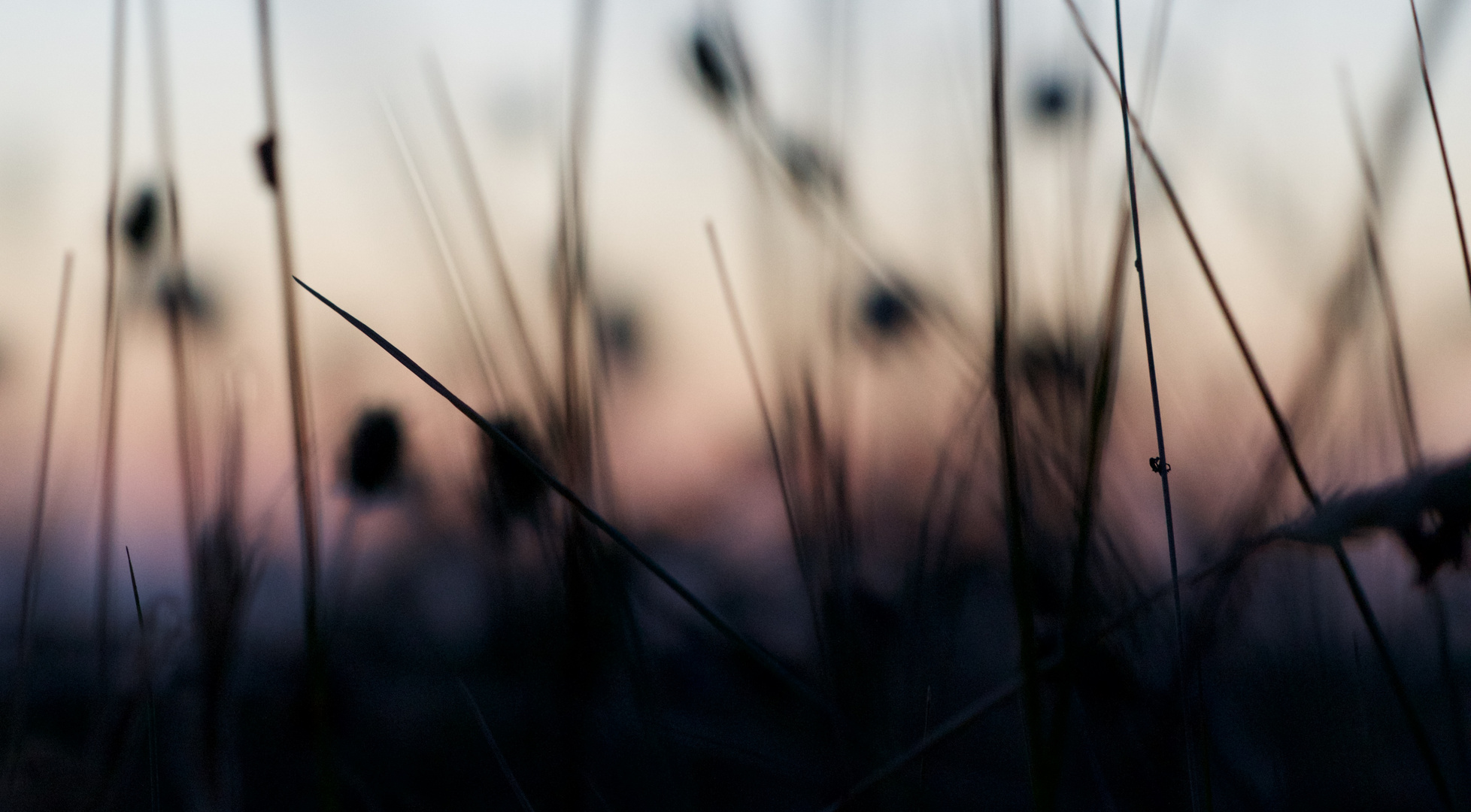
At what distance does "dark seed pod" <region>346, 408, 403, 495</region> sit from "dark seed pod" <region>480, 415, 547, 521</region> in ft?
0.17

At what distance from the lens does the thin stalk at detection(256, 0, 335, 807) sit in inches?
10.1

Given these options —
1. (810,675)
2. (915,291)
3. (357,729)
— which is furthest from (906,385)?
(357,729)

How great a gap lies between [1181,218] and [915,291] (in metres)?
0.21

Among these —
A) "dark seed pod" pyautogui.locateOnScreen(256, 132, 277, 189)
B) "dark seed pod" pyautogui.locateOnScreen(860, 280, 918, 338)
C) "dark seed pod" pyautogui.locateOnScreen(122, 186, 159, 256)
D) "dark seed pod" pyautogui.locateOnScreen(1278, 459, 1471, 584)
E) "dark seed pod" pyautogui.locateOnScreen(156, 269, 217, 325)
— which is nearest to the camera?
"dark seed pod" pyautogui.locateOnScreen(1278, 459, 1471, 584)

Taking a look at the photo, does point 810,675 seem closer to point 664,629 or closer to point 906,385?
point 664,629

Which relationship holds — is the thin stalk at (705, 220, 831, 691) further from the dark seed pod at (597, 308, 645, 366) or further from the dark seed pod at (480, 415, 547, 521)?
the dark seed pod at (597, 308, 645, 366)

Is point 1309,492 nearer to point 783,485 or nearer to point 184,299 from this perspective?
point 783,485

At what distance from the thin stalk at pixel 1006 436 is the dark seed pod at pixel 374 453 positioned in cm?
34

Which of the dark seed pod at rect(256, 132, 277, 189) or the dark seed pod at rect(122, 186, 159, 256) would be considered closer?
the dark seed pod at rect(256, 132, 277, 189)

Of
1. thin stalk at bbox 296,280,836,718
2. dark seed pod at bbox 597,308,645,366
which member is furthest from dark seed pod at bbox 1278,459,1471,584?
dark seed pod at bbox 597,308,645,366

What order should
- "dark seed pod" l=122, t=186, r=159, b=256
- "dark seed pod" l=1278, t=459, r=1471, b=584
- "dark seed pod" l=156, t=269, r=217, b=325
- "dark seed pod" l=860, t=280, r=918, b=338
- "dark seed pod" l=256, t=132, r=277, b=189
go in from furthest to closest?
1. "dark seed pod" l=860, t=280, r=918, b=338
2. "dark seed pod" l=122, t=186, r=159, b=256
3. "dark seed pod" l=156, t=269, r=217, b=325
4. "dark seed pod" l=256, t=132, r=277, b=189
5. "dark seed pod" l=1278, t=459, r=1471, b=584

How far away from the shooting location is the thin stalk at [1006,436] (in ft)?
0.77

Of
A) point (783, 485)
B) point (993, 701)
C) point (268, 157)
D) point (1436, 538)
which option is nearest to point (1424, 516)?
point (1436, 538)

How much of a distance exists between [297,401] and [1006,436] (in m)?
0.23
